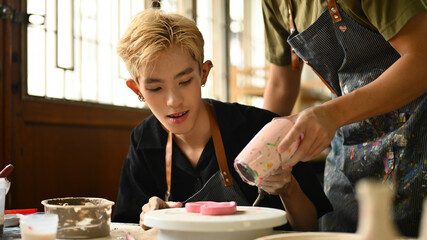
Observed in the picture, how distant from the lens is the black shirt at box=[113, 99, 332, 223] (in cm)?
150

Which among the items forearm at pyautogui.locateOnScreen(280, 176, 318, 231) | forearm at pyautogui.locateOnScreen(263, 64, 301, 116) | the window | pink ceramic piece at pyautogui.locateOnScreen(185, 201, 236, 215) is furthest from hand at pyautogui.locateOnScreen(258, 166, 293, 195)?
the window

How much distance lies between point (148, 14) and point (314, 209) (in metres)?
0.80

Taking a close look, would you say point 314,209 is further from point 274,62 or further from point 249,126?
point 274,62

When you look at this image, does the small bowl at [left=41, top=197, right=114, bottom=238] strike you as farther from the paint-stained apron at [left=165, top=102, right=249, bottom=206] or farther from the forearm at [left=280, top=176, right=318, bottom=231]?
the forearm at [left=280, top=176, right=318, bottom=231]

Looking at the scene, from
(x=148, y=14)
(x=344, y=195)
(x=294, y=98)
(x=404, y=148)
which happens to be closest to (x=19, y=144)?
(x=148, y=14)

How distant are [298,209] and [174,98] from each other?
1.55 ft

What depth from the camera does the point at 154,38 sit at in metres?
1.46

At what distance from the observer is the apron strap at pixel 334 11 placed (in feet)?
4.50

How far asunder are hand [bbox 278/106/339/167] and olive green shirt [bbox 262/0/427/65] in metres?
0.32

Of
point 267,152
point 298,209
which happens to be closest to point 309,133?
point 267,152

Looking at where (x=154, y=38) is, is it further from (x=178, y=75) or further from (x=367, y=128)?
(x=367, y=128)

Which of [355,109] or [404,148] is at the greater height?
[355,109]

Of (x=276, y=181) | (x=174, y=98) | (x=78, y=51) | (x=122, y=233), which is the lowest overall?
(x=122, y=233)

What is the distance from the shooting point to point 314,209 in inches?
54.4
